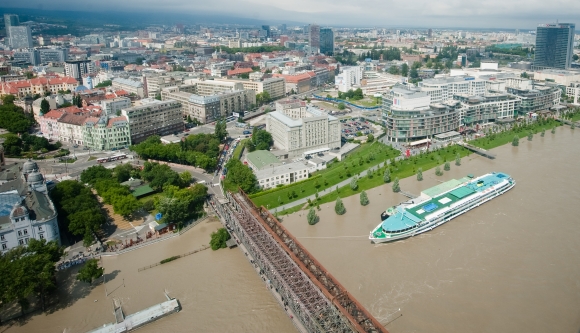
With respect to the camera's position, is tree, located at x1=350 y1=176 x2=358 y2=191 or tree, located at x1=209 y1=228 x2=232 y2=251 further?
tree, located at x1=350 y1=176 x2=358 y2=191

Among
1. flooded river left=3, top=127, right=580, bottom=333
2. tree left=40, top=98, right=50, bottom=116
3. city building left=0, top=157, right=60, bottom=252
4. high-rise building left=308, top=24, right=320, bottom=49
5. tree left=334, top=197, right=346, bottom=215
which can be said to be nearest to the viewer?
flooded river left=3, top=127, right=580, bottom=333

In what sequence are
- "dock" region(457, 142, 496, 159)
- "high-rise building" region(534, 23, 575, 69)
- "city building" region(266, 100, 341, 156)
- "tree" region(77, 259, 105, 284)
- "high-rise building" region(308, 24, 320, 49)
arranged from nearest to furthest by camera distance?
"tree" region(77, 259, 105, 284), "dock" region(457, 142, 496, 159), "city building" region(266, 100, 341, 156), "high-rise building" region(534, 23, 575, 69), "high-rise building" region(308, 24, 320, 49)

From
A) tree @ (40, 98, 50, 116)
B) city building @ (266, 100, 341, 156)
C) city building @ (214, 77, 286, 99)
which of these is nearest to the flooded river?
city building @ (266, 100, 341, 156)

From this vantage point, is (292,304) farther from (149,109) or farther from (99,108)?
(99,108)

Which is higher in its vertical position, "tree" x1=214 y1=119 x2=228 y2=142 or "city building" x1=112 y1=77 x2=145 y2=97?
"city building" x1=112 y1=77 x2=145 y2=97

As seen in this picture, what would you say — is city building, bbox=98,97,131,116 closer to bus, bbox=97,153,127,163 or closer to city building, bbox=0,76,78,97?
bus, bbox=97,153,127,163

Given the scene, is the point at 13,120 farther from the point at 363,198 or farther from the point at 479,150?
the point at 479,150

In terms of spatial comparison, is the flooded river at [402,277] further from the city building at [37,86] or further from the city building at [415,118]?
the city building at [37,86]
